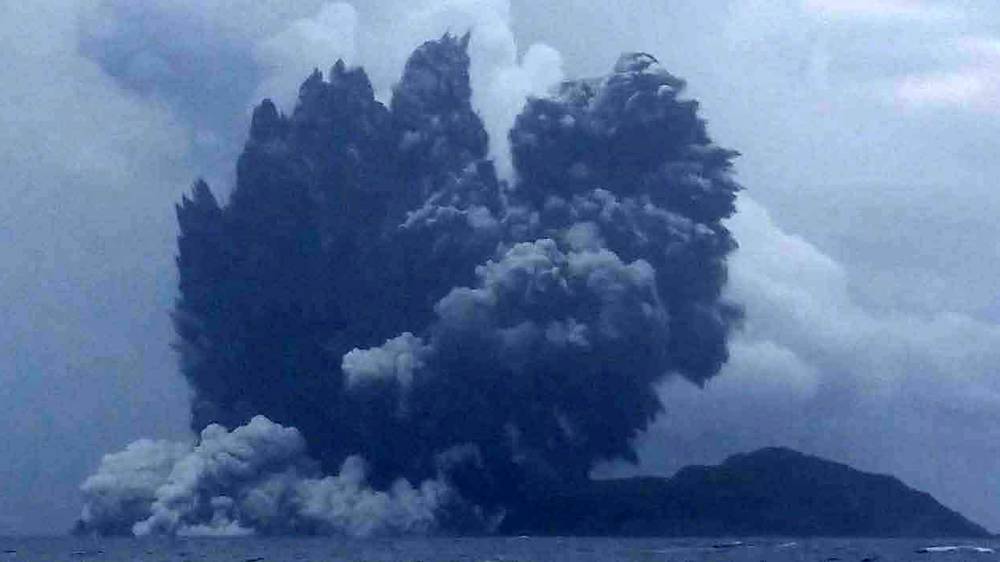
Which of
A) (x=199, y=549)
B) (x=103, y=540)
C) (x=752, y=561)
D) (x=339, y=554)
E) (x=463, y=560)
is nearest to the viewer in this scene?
(x=463, y=560)

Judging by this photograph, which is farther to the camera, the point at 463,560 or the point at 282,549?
the point at 282,549

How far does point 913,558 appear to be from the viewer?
115m

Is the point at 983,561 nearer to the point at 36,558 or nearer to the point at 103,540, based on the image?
the point at 36,558

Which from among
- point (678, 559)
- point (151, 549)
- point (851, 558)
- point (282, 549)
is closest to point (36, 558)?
point (151, 549)

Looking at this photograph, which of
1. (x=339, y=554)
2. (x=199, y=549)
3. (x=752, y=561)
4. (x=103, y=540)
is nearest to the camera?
(x=752, y=561)

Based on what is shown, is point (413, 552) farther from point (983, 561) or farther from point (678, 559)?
point (983, 561)

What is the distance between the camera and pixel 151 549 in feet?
402

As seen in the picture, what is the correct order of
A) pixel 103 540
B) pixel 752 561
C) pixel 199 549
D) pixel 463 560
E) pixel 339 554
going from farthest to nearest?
pixel 103 540
pixel 199 549
pixel 339 554
pixel 752 561
pixel 463 560

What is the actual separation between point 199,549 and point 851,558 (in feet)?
149

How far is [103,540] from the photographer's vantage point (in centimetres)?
15712

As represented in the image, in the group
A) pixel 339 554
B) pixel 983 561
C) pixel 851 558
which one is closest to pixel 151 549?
pixel 339 554

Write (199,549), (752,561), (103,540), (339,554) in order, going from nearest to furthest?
(752,561)
(339,554)
(199,549)
(103,540)

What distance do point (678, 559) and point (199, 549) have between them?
3492 cm

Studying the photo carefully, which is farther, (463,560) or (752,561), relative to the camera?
(752,561)
